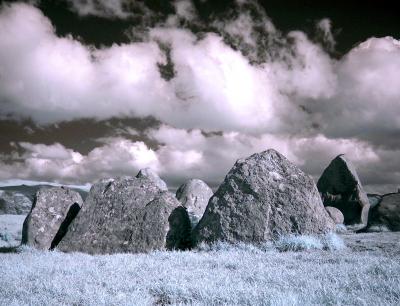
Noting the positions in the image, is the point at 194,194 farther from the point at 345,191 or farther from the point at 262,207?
the point at 262,207

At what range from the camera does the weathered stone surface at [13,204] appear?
4703cm

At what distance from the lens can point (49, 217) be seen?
14008mm

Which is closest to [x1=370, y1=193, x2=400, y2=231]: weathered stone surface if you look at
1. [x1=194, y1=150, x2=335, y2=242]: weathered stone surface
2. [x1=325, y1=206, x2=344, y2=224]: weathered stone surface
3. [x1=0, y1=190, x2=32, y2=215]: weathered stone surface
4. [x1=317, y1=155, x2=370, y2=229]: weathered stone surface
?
[x1=325, y1=206, x2=344, y2=224]: weathered stone surface

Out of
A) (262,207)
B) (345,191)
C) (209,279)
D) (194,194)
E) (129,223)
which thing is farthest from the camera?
(345,191)

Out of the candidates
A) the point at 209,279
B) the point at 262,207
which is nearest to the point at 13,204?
the point at 262,207

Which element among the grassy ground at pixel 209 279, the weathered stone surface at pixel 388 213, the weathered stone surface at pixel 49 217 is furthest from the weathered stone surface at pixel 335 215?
the weathered stone surface at pixel 49 217

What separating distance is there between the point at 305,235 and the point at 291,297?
242 inches

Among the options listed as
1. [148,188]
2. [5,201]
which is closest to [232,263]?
[148,188]

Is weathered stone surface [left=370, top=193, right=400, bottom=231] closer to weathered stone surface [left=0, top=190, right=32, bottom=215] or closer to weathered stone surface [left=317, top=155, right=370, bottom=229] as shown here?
weathered stone surface [left=317, top=155, right=370, bottom=229]

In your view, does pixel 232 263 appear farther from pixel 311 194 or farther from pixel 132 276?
pixel 311 194

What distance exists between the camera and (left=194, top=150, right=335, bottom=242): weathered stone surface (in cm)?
1145

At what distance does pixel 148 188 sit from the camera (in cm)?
1384

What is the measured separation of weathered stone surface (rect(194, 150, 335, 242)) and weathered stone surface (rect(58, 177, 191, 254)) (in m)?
0.93

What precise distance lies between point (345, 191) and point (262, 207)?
1901 centimetres
